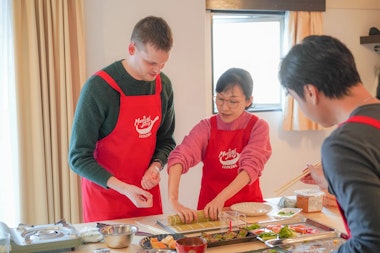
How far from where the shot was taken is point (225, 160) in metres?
2.11

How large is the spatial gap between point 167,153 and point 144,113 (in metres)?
0.25

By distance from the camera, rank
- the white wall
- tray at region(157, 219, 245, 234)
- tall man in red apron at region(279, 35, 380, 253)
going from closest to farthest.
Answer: tall man in red apron at region(279, 35, 380, 253) → tray at region(157, 219, 245, 234) → the white wall

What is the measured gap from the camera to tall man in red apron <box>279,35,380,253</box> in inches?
35.0

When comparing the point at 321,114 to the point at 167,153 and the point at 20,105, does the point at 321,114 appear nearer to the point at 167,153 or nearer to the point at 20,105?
the point at 167,153

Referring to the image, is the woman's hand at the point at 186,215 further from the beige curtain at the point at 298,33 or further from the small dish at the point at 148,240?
the beige curtain at the point at 298,33

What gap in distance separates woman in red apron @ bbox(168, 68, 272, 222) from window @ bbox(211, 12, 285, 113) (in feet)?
5.66

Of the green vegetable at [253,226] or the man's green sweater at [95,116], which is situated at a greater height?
the man's green sweater at [95,116]

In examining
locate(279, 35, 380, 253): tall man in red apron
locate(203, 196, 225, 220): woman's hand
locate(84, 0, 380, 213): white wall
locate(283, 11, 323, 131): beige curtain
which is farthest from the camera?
locate(283, 11, 323, 131): beige curtain

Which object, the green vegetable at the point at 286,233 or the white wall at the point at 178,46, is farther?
the white wall at the point at 178,46

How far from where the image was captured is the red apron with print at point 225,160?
2107mm

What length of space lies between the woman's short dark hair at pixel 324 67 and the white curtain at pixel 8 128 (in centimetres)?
237

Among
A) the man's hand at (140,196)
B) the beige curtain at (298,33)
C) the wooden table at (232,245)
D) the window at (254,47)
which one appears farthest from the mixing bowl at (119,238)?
the beige curtain at (298,33)

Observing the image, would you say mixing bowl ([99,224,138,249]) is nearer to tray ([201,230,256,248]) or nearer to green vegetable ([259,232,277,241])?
tray ([201,230,256,248])

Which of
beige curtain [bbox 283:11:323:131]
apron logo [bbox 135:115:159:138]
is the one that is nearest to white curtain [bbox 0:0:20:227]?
apron logo [bbox 135:115:159:138]
